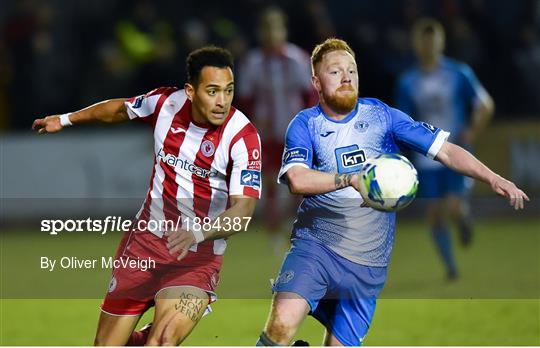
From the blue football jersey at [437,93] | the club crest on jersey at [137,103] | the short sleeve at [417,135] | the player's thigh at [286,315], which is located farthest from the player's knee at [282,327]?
the blue football jersey at [437,93]

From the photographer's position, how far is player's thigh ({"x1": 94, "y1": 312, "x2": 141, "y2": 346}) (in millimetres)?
6789

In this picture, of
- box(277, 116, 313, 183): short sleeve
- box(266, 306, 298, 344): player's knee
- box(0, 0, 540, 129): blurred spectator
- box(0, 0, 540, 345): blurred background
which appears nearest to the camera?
box(266, 306, 298, 344): player's knee

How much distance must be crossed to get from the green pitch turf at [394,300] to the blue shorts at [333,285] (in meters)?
1.62

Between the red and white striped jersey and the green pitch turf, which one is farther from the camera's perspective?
the green pitch turf

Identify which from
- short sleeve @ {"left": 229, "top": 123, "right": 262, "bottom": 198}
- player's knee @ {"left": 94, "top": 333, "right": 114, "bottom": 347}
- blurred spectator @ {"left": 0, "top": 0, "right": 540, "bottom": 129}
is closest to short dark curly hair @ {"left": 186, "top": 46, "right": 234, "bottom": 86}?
short sleeve @ {"left": 229, "top": 123, "right": 262, "bottom": 198}

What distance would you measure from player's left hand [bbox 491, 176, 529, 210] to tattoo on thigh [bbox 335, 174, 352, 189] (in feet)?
2.46

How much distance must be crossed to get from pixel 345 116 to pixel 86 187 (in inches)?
356

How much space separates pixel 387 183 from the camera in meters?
5.86

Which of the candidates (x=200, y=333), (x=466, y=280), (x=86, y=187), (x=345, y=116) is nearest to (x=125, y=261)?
(x=345, y=116)

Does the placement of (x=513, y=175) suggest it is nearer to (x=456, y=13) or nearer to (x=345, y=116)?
(x=456, y=13)

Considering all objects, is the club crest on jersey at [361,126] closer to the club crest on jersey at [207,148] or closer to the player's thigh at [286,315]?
the club crest on jersey at [207,148]

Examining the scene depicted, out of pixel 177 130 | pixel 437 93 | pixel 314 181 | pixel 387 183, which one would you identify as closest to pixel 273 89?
pixel 437 93

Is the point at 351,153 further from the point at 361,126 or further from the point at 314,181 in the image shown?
the point at 314,181

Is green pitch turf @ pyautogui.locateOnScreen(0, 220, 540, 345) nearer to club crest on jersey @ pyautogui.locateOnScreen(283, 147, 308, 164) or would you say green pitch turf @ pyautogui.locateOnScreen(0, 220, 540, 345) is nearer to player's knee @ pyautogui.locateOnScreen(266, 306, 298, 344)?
player's knee @ pyautogui.locateOnScreen(266, 306, 298, 344)
